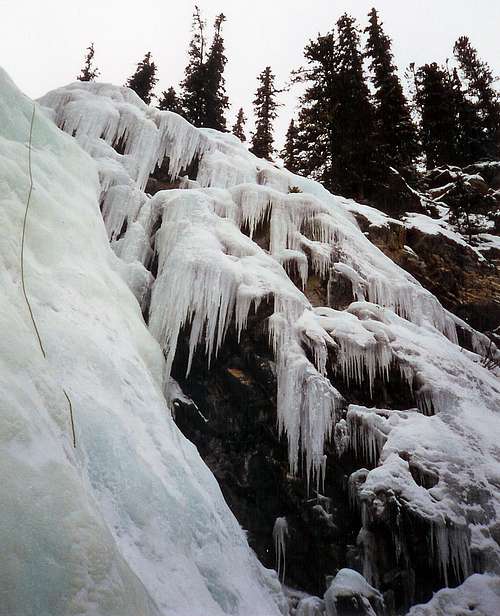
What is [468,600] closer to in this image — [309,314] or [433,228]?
[309,314]

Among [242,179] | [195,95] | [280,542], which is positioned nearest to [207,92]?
[195,95]

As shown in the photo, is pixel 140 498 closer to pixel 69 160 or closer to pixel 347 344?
pixel 347 344

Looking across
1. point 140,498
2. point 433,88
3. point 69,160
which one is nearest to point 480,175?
point 433,88

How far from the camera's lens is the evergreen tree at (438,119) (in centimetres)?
1859

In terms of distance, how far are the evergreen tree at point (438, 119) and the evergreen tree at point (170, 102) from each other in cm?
1146

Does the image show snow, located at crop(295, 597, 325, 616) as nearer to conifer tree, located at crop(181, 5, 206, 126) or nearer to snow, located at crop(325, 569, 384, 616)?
snow, located at crop(325, 569, 384, 616)

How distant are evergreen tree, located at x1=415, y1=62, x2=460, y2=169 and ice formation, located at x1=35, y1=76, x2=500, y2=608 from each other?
480 inches

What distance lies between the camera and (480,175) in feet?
51.7

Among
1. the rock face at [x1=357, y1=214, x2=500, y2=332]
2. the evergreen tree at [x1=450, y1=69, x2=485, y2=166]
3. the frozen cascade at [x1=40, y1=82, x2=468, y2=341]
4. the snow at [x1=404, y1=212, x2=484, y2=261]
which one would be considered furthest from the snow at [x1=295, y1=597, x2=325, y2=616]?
the evergreen tree at [x1=450, y1=69, x2=485, y2=166]

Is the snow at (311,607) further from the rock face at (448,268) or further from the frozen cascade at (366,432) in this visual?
the rock face at (448,268)

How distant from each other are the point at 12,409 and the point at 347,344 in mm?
5191

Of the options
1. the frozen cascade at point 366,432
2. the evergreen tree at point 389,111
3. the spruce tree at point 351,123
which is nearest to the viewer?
the frozen cascade at point 366,432

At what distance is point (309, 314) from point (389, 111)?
580 inches

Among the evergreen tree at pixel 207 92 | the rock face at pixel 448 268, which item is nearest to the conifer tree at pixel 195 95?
the evergreen tree at pixel 207 92
